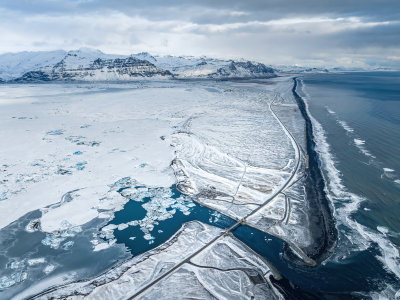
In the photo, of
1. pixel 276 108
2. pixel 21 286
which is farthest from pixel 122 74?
pixel 21 286

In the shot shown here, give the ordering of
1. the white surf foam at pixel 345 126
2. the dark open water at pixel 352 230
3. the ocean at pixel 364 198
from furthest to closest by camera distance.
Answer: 1. the white surf foam at pixel 345 126
2. the ocean at pixel 364 198
3. the dark open water at pixel 352 230

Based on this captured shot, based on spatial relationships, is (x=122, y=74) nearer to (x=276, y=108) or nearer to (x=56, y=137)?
(x=276, y=108)

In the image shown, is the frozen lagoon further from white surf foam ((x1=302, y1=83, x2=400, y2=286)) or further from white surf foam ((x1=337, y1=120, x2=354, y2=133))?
white surf foam ((x1=337, y1=120, x2=354, y2=133))

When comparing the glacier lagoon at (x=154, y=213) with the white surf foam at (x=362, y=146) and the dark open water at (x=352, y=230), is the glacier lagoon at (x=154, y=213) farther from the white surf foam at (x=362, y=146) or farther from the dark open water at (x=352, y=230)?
the white surf foam at (x=362, y=146)

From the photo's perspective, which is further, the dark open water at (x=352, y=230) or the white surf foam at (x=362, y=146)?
the white surf foam at (x=362, y=146)

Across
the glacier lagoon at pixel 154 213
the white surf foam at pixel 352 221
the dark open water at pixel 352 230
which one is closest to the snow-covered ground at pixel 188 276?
the glacier lagoon at pixel 154 213

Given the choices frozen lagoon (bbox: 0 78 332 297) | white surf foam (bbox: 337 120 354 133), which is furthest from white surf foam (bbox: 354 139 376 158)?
frozen lagoon (bbox: 0 78 332 297)

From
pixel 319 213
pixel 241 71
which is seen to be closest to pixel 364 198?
pixel 319 213

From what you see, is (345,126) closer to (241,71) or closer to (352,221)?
(352,221)
